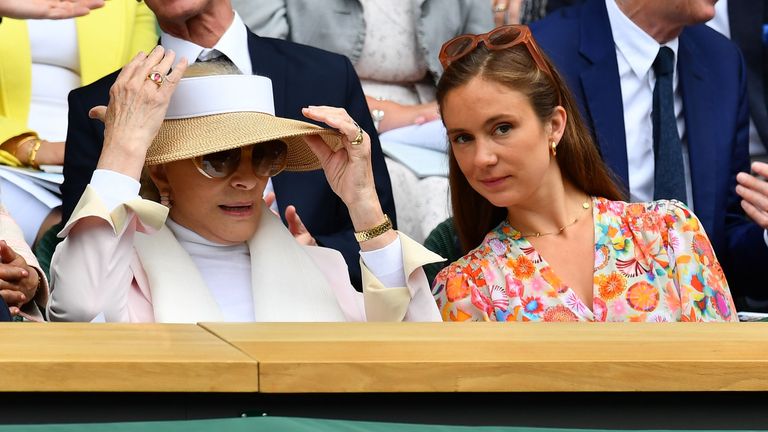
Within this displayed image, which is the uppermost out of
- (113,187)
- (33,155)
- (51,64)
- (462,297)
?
(113,187)

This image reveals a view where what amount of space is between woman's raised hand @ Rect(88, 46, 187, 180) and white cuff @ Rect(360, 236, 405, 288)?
0.52 m

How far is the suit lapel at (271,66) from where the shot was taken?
3.71 meters

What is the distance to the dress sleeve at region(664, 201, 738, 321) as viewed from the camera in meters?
3.12

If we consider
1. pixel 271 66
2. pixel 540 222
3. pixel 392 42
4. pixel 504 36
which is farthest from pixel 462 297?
pixel 392 42

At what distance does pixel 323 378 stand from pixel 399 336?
0.97 ft

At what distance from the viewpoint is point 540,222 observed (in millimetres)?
3264

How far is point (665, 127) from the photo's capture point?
4.04m

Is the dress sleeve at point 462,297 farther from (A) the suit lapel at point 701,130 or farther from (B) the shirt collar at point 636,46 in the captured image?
(B) the shirt collar at point 636,46

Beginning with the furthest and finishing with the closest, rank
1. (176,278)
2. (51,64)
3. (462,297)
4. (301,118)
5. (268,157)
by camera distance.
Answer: (51,64) → (301,118) → (462,297) → (268,157) → (176,278)

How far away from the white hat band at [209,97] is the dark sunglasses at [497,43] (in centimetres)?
57

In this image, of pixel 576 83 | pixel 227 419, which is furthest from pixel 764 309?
pixel 227 419

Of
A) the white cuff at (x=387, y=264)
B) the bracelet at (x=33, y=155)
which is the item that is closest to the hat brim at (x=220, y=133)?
the white cuff at (x=387, y=264)

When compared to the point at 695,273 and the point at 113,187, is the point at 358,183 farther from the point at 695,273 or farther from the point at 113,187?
the point at 695,273

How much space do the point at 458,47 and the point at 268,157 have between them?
0.64 metres
